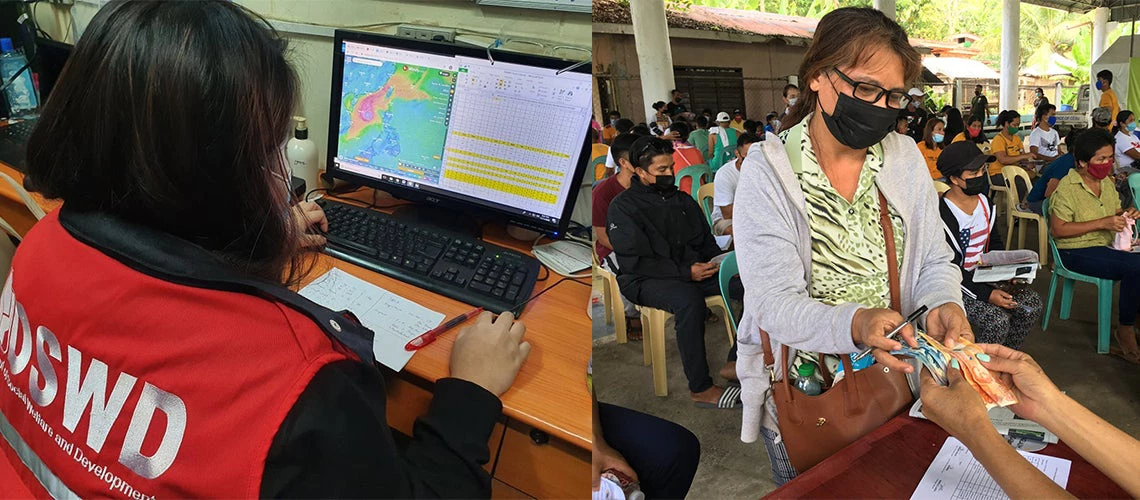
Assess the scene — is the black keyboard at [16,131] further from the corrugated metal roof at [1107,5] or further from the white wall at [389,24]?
the corrugated metal roof at [1107,5]

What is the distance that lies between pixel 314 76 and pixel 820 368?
105cm

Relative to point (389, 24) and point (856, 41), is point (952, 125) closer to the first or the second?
point (856, 41)

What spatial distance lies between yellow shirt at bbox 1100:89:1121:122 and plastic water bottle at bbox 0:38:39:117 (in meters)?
1.85

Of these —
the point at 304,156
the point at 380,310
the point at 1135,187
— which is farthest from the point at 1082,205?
the point at 304,156

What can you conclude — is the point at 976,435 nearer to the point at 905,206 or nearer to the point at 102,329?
the point at 905,206

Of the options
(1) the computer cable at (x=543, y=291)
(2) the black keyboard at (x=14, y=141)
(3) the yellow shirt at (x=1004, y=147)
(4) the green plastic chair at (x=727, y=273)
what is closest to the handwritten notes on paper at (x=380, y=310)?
(1) the computer cable at (x=543, y=291)

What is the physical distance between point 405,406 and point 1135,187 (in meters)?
0.96

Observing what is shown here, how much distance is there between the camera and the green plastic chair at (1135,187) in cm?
69

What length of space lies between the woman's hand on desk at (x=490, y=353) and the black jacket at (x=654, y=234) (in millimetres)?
238

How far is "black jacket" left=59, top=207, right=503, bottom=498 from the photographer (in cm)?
60

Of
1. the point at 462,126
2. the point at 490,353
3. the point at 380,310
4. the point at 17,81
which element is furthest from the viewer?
the point at 17,81

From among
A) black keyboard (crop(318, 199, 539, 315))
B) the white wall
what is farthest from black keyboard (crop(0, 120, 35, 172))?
black keyboard (crop(318, 199, 539, 315))

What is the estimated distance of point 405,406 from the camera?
3.31 ft

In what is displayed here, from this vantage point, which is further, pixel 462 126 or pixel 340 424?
pixel 462 126
